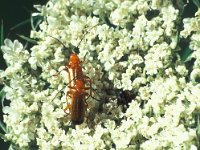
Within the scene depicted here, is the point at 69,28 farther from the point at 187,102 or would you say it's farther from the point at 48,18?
the point at 187,102

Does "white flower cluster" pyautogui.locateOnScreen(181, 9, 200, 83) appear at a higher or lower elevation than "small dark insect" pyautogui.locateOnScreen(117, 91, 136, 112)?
higher

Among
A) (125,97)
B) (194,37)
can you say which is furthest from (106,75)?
(194,37)

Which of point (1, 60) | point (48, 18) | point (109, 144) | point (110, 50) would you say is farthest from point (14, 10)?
point (109, 144)

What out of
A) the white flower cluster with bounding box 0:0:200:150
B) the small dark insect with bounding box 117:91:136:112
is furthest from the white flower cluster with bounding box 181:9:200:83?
the small dark insect with bounding box 117:91:136:112

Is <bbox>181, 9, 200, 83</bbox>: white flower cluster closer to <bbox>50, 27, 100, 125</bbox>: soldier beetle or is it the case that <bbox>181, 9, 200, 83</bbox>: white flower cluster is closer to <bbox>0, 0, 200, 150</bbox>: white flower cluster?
<bbox>0, 0, 200, 150</bbox>: white flower cluster

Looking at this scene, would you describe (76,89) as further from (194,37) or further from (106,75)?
(194,37)

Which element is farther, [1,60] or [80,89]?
[1,60]

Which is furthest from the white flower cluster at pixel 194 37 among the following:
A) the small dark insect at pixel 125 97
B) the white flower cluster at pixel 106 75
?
the small dark insect at pixel 125 97

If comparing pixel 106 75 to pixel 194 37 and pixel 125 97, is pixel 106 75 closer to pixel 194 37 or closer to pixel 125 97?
pixel 125 97
